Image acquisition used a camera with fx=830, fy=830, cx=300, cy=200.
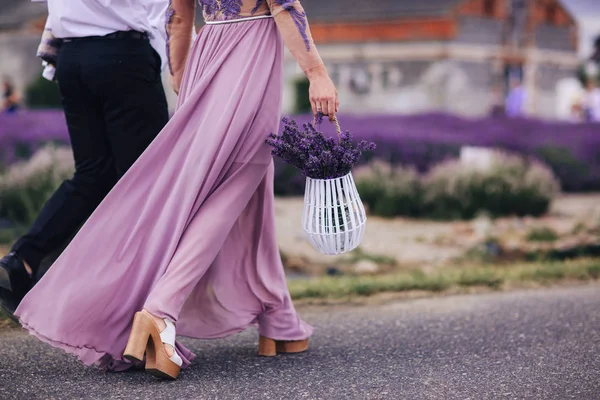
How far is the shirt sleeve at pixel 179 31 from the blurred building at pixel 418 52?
81.7 ft

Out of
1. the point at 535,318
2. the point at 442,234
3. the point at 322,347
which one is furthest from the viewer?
the point at 442,234

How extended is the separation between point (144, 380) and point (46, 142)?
5.59m

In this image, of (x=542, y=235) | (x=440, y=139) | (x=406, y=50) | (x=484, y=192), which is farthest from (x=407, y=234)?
(x=406, y=50)

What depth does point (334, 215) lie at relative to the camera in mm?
3031

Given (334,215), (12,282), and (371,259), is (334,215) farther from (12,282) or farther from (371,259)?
(371,259)

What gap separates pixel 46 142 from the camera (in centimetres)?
812

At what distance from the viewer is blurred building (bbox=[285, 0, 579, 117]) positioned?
97.9ft

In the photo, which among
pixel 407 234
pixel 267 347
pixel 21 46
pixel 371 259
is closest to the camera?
pixel 267 347

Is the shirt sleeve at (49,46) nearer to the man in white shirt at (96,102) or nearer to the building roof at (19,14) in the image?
the man in white shirt at (96,102)

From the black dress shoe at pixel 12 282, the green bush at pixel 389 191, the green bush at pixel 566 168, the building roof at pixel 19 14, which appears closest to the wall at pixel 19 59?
the building roof at pixel 19 14

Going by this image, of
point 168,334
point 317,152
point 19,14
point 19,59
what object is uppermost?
point 19,14

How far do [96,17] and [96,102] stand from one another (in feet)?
1.14

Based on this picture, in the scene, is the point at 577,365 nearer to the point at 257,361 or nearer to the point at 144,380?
the point at 257,361

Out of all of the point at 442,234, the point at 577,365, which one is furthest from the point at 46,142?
the point at 577,365
